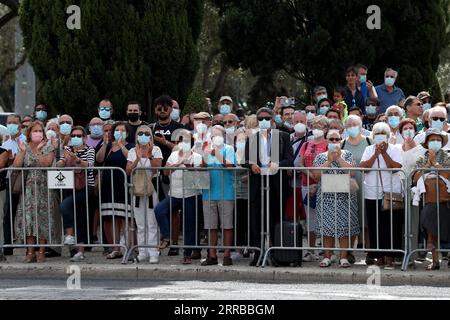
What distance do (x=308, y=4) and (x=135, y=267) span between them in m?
10.6

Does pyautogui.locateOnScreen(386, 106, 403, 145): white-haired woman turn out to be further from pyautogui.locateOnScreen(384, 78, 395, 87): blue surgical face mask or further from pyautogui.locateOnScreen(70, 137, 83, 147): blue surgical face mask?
pyautogui.locateOnScreen(70, 137, 83, 147): blue surgical face mask

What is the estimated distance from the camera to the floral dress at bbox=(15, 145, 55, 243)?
15.9 metres

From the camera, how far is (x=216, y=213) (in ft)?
51.0

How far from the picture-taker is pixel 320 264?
15.1 m

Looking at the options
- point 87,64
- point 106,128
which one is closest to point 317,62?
point 87,64

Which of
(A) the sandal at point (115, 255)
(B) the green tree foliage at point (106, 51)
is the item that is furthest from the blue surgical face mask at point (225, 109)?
(B) the green tree foliage at point (106, 51)

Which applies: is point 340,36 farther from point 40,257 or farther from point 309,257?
point 40,257

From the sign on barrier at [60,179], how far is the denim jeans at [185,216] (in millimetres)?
1129

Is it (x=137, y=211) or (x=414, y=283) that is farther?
(x=137, y=211)

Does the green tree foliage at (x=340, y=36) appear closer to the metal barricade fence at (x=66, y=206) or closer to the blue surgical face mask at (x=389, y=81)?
the blue surgical face mask at (x=389, y=81)

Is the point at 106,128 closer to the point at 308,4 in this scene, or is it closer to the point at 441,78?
the point at 308,4

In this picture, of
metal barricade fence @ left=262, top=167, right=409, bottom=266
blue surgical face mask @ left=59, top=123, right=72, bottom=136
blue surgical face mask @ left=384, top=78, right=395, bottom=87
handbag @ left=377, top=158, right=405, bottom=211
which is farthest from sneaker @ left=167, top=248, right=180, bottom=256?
blue surgical face mask @ left=384, top=78, right=395, bottom=87

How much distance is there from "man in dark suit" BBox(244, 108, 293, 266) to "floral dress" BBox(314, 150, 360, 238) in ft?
1.60

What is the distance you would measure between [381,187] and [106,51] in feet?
25.0
